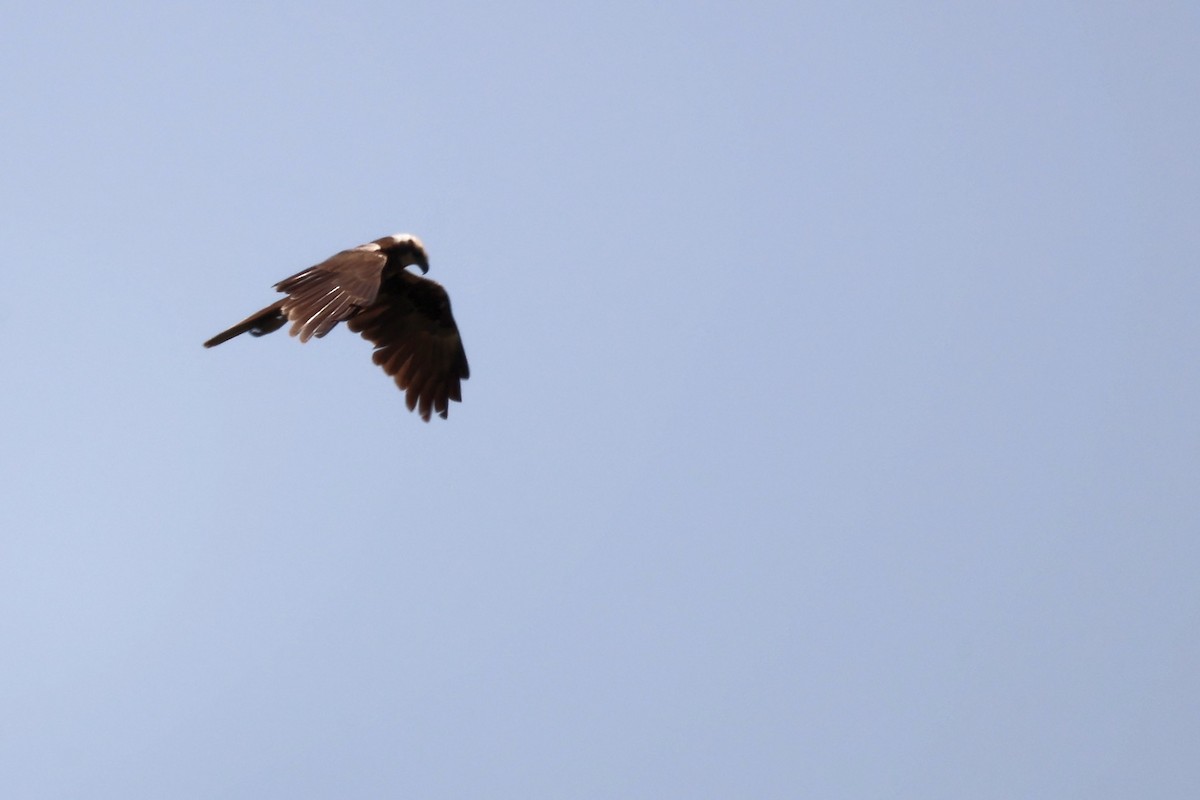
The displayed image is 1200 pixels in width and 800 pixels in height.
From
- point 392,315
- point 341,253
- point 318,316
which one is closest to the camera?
point 318,316

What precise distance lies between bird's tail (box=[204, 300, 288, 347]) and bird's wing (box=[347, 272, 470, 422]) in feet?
5.55

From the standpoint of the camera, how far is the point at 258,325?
1378cm

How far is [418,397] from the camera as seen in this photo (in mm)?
15531

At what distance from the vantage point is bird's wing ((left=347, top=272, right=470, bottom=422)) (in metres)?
15.5

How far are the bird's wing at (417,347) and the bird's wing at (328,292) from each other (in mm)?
2040

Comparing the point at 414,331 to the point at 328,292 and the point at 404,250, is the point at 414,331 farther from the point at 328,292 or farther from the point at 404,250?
the point at 328,292

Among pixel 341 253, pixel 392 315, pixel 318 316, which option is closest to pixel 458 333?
pixel 392 315

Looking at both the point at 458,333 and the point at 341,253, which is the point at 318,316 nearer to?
the point at 341,253

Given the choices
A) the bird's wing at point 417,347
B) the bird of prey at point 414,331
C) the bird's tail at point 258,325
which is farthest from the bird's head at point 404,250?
the bird's tail at point 258,325

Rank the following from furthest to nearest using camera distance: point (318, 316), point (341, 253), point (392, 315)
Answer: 1. point (392, 315)
2. point (341, 253)
3. point (318, 316)

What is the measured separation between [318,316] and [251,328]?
1662mm

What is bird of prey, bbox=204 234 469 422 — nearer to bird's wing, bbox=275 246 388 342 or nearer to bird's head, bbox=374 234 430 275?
bird's head, bbox=374 234 430 275

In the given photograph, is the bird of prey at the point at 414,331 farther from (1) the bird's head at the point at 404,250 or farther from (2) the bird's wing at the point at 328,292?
(2) the bird's wing at the point at 328,292

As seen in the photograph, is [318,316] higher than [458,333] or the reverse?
the reverse
